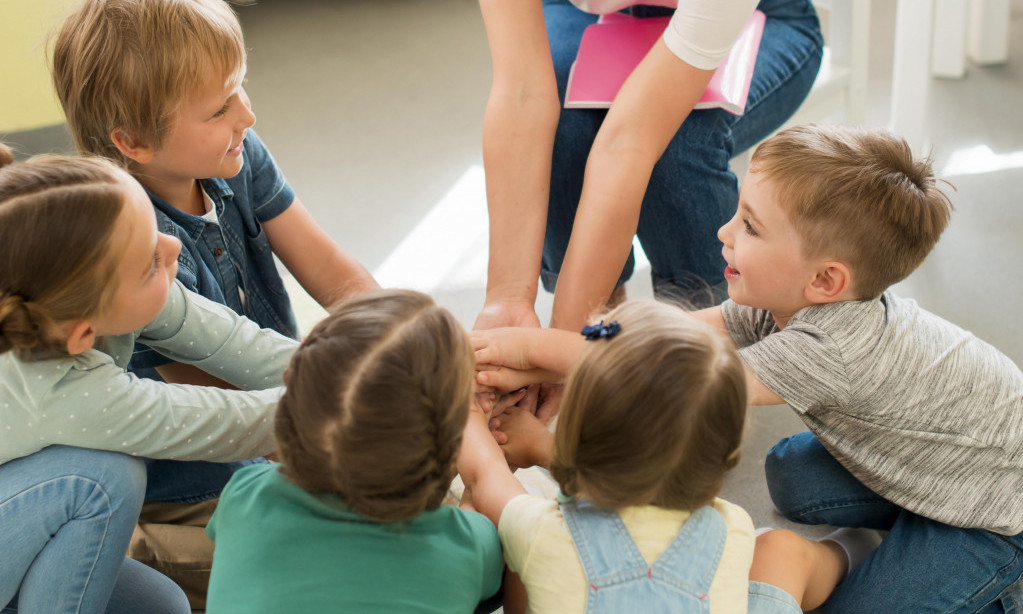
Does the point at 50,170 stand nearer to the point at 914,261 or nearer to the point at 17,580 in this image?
the point at 17,580

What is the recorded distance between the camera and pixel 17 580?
0.84 metres

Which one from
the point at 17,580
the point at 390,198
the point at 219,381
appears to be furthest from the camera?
the point at 390,198

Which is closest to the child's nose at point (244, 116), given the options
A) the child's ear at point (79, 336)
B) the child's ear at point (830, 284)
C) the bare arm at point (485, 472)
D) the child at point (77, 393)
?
the child at point (77, 393)

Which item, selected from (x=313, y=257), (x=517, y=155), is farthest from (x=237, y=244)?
(x=517, y=155)

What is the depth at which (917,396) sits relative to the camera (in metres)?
0.92

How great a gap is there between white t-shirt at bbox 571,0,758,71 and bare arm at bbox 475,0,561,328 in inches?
7.0

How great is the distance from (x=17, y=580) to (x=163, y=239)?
1.11 ft

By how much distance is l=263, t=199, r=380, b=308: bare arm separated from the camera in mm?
1229

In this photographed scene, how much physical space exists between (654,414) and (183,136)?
2.03 ft

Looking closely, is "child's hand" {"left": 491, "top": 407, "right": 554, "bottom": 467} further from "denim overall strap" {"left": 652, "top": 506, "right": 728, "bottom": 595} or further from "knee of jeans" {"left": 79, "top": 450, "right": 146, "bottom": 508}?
"knee of jeans" {"left": 79, "top": 450, "right": 146, "bottom": 508}

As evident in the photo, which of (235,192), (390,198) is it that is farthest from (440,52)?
(235,192)

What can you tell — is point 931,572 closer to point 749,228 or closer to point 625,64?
point 749,228

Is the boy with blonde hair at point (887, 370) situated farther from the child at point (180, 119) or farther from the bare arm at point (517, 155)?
the child at point (180, 119)

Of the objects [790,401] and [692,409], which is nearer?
[692,409]
